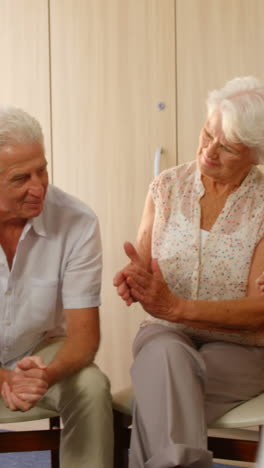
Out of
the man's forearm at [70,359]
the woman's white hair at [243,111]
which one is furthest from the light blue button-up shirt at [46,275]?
the woman's white hair at [243,111]

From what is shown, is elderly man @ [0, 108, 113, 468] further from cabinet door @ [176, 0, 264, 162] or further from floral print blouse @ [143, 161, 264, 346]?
cabinet door @ [176, 0, 264, 162]

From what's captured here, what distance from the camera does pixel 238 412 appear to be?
1771mm

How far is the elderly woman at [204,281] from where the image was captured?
5.61 ft

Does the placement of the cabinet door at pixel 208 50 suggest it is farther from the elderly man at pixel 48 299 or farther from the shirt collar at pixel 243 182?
the elderly man at pixel 48 299

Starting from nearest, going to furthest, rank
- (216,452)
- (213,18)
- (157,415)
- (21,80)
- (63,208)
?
1. (157,415)
2. (216,452)
3. (63,208)
4. (213,18)
5. (21,80)

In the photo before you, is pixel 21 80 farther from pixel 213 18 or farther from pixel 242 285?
pixel 242 285

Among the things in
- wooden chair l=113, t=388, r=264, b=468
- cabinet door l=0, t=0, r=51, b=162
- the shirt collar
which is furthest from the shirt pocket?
cabinet door l=0, t=0, r=51, b=162

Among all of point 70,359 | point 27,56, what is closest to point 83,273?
point 70,359

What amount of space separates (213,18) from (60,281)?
1355 mm

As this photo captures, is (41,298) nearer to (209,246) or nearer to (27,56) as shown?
(209,246)

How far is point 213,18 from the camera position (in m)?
2.76

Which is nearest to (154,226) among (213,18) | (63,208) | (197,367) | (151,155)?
(63,208)

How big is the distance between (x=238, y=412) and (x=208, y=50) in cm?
151

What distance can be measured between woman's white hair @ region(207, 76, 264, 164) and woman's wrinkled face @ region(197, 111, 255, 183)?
2 cm
